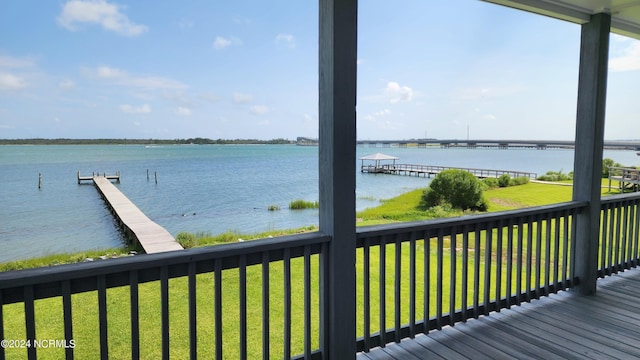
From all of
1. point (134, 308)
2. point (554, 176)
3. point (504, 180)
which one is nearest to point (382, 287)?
point (134, 308)

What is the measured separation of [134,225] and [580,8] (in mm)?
7123

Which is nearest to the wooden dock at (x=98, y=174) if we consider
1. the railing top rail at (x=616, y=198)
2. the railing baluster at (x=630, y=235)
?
the railing top rail at (x=616, y=198)

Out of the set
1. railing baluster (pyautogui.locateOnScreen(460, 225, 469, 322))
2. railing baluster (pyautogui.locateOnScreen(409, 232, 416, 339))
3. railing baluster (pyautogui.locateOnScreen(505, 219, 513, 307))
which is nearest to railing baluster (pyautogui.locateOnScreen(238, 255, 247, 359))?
railing baluster (pyautogui.locateOnScreen(409, 232, 416, 339))

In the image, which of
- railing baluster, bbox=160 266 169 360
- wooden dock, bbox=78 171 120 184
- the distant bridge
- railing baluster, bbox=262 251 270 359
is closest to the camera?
railing baluster, bbox=160 266 169 360

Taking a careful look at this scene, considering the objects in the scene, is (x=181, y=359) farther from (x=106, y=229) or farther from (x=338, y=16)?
(x=106, y=229)

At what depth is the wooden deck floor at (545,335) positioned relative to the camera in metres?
2.21

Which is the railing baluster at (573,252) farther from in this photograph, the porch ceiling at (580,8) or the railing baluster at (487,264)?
the porch ceiling at (580,8)

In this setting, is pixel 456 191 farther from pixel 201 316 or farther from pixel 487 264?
pixel 201 316

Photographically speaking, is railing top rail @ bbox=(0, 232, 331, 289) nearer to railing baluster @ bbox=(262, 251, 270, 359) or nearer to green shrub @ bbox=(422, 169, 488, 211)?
railing baluster @ bbox=(262, 251, 270, 359)

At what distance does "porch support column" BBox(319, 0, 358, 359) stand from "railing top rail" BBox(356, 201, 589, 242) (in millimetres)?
198

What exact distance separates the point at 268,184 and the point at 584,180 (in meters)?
11.7

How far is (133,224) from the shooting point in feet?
22.0

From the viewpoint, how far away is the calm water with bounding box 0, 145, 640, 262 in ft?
19.6

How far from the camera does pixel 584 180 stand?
3.19 meters
